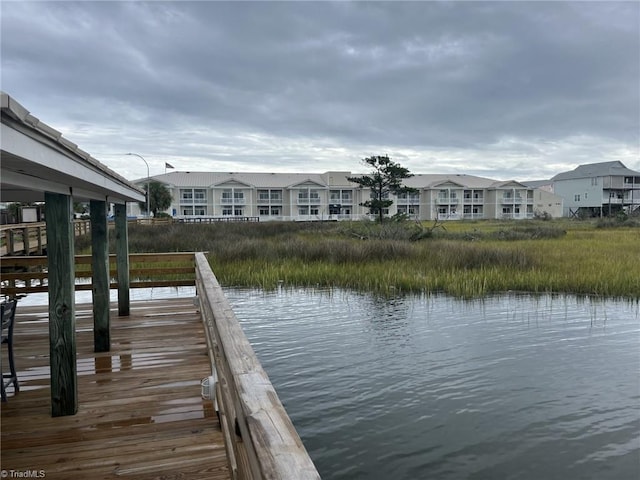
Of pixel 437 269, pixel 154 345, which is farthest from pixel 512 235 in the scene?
pixel 154 345

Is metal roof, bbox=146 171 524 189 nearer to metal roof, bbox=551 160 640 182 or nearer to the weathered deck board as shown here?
metal roof, bbox=551 160 640 182

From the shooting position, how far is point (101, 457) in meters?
3.64

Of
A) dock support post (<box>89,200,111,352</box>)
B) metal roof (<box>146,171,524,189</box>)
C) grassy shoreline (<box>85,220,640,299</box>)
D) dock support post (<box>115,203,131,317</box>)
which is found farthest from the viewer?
metal roof (<box>146,171,524,189</box>)

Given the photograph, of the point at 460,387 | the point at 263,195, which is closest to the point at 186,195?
the point at 263,195

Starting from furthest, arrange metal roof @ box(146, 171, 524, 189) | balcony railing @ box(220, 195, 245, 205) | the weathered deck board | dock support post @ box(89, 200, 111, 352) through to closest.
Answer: metal roof @ box(146, 171, 524, 189) < balcony railing @ box(220, 195, 245, 205) < dock support post @ box(89, 200, 111, 352) < the weathered deck board

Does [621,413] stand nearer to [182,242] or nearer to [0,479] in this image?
[0,479]

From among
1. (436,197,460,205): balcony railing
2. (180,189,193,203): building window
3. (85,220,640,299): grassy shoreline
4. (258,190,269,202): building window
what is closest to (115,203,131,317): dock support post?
Answer: (85,220,640,299): grassy shoreline

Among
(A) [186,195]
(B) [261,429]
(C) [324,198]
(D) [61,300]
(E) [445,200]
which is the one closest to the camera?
(B) [261,429]

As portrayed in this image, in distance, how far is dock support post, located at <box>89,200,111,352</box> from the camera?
6070mm

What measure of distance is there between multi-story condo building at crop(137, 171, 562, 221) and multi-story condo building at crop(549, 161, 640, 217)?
151 inches

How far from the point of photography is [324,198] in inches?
3036

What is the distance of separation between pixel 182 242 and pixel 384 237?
10741mm

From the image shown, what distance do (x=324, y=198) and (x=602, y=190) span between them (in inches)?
1744

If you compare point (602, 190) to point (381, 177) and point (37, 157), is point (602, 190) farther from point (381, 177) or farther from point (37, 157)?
point (37, 157)
